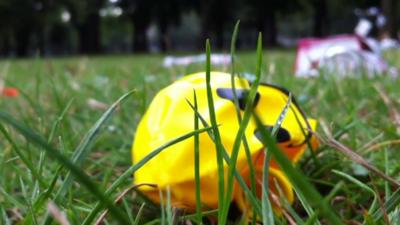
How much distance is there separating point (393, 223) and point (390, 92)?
3.36ft

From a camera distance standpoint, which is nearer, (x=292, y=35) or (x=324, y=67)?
(x=324, y=67)

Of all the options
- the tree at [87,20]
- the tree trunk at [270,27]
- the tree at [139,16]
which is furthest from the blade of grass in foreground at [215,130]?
the tree at [139,16]

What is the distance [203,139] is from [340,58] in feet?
5.28

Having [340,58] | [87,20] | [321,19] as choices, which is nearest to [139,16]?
[87,20]

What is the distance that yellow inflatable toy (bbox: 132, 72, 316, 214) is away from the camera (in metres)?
0.55

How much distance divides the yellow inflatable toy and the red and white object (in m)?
1.08

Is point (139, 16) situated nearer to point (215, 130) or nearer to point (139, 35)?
point (139, 35)

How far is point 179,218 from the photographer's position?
51 centimetres

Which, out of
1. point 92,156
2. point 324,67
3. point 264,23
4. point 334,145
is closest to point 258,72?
point 334,145

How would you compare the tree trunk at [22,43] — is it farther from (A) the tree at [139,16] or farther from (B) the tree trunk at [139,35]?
(B) the tree trunk at [139,35]

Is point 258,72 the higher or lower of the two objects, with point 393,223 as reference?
higher

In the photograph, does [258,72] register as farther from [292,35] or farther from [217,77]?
[292,35]

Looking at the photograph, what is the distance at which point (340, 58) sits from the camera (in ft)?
6.74

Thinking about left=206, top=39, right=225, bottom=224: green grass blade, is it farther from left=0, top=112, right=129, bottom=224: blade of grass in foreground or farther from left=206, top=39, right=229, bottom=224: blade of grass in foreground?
left=0, top=112, right=129, bottom=224: blade of grass in foreground
